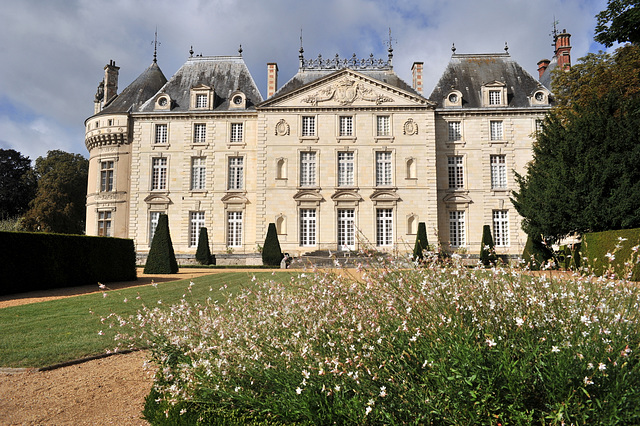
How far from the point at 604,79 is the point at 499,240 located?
9.49 meters

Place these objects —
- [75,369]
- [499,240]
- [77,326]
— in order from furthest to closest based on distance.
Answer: [499,240] < [77,326] < [75,369]

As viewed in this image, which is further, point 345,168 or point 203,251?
point 345,168

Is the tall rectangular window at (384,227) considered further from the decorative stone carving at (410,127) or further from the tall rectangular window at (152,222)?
the tall rectangular window at (152,222)

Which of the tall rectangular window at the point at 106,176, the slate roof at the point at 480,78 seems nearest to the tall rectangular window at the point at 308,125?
the slate roof at the point at 480,78

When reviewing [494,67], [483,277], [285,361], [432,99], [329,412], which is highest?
[494,67]

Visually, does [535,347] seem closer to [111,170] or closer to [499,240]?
[499,240]

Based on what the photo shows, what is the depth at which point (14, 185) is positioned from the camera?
3541cm

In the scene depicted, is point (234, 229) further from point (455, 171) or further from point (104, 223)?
point (455, 171)

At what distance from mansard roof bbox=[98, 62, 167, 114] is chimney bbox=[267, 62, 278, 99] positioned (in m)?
7.30

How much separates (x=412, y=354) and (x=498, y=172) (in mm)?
23097

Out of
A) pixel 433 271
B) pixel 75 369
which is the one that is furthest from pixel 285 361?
pixel 75 369

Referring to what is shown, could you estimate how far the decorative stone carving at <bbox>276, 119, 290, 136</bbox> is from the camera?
76.1 feet

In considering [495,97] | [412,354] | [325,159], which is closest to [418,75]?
[495,97]

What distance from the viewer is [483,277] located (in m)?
3.32
